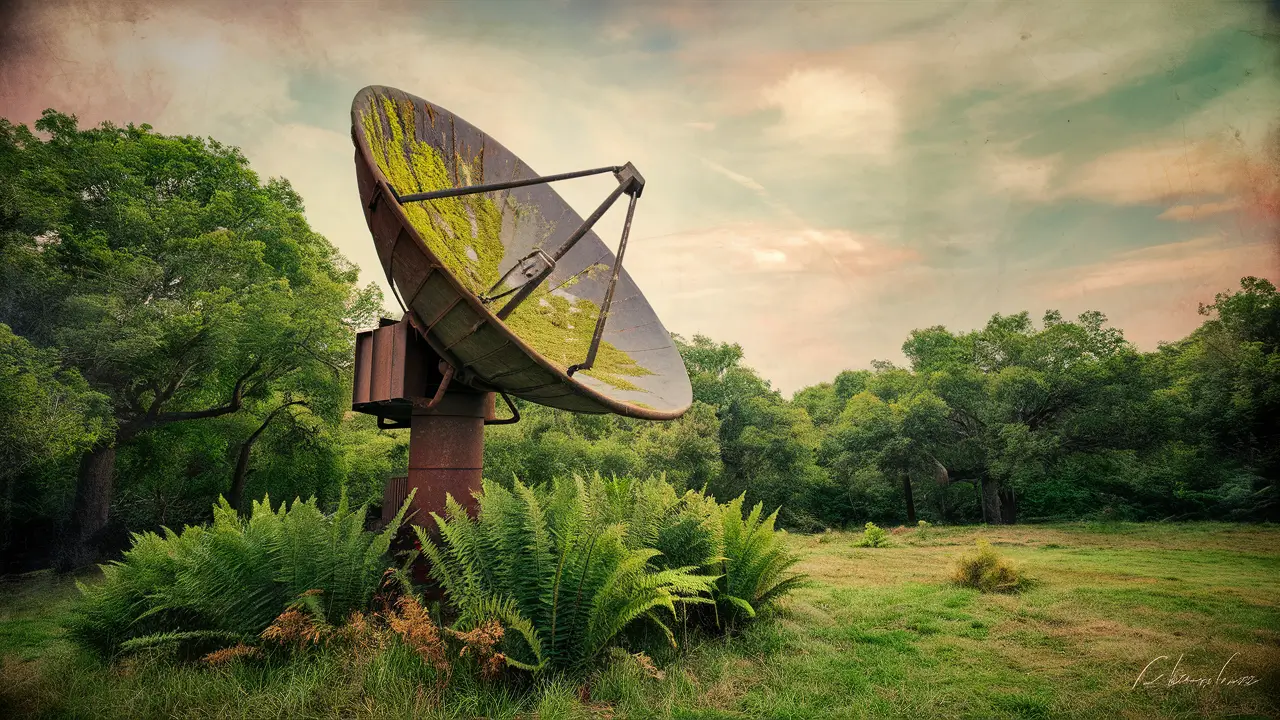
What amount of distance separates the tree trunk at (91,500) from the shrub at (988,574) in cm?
1953

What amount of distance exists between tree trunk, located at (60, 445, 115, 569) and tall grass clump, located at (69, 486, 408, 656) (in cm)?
1421

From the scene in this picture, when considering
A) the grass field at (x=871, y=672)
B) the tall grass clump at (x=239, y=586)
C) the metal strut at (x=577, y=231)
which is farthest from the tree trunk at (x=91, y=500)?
the metal strut at (x=577, y=231)

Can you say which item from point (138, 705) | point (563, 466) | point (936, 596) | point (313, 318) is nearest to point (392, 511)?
point (138, 705)

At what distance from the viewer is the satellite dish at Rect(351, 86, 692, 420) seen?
5.86 meters

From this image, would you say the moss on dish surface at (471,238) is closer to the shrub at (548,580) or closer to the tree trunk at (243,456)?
the shrub at (548,580)

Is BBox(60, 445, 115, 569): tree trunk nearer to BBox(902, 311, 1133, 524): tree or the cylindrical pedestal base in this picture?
the cylindrical pedestal base

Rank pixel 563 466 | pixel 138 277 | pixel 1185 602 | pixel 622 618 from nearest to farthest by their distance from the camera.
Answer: pixel 622 618 → pixel 1185 602 → pixel 138 277 → pixel 563 466

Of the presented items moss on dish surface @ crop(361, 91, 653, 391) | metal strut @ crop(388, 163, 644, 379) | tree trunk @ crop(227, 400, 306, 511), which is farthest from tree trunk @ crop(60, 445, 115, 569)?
metal strut @ crop(388, 163, 644, 379)

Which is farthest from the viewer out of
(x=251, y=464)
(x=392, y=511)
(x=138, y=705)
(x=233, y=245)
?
(x=251, y=464)

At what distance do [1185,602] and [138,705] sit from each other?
34.7 feet

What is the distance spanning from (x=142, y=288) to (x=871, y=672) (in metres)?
18.0

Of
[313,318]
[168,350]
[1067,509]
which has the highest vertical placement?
[313,318]

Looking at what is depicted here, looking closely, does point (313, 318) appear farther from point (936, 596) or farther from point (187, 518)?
point (936, 596)

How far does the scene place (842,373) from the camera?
197 ft
